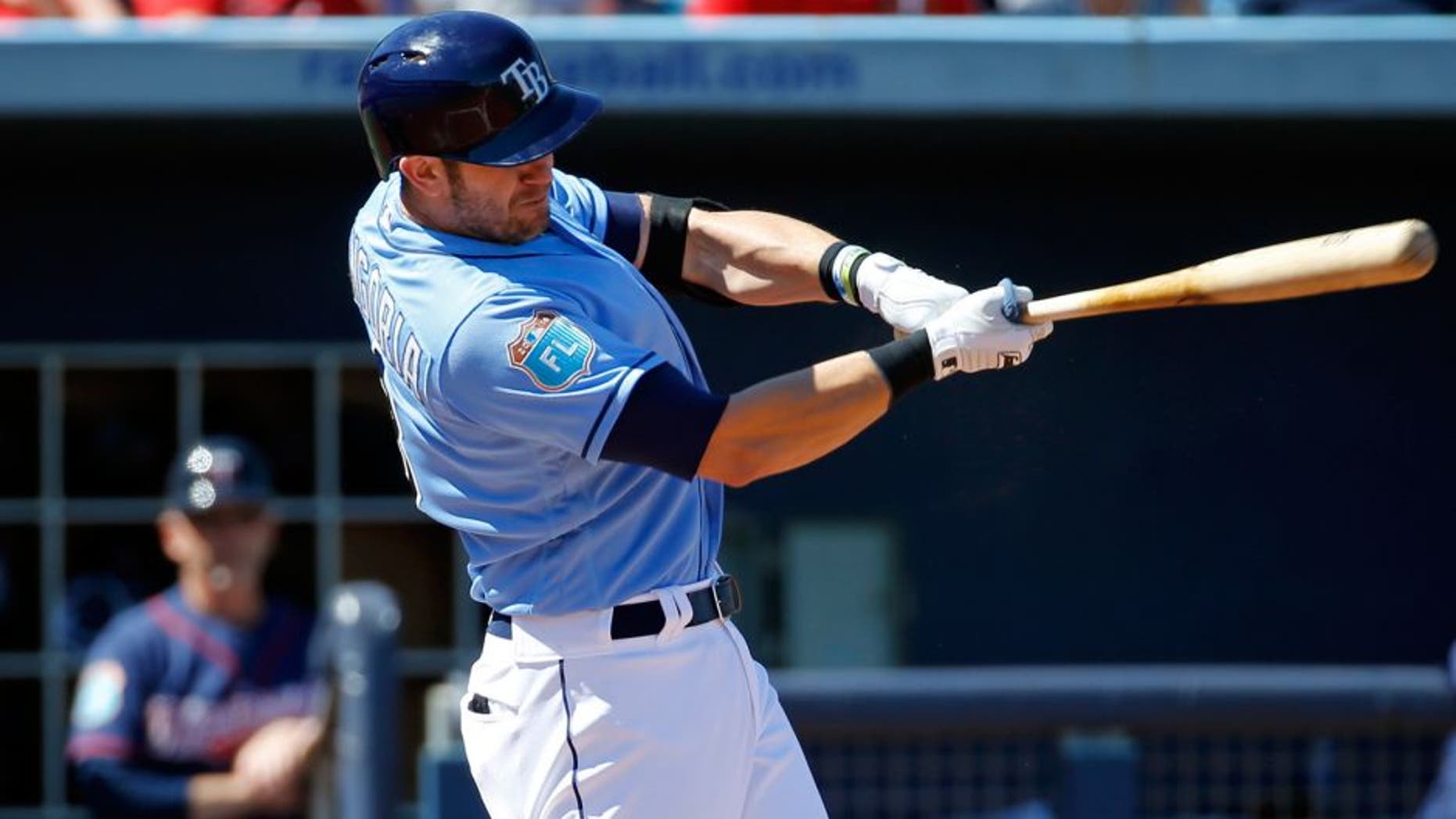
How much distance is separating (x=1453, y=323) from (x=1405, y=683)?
1.82 metres

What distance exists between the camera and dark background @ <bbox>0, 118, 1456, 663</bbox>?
21.1 feet

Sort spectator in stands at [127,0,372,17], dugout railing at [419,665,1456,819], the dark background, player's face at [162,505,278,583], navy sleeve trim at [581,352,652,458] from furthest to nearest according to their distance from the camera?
the dark background → spectator in stands at [127,0,372,17] → player's face at [162,505,278,583] → dugout railing at [419,665,1456,819] → navy sleeve trim at [581,352,652,458]

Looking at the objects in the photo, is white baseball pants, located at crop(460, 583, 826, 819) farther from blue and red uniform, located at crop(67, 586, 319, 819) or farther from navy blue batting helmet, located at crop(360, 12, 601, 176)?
blue and red uniform, located at crop(67, 586, 319, 819)

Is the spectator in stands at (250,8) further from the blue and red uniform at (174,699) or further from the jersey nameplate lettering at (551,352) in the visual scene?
the jersey nameplate lettering at (551,352)

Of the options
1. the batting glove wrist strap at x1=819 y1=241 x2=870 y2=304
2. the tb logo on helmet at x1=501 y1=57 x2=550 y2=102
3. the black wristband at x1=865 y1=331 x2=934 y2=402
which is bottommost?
the black wristband at x1=865 y1=331 x2=934 y2=402

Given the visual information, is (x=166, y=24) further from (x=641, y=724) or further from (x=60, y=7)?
(x=641, y=724)

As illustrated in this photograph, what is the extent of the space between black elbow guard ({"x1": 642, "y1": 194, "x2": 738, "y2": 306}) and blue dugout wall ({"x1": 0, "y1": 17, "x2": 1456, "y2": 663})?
2.07m

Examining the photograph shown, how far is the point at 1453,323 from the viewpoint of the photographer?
20.9ft

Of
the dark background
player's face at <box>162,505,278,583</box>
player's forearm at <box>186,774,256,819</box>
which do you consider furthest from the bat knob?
the dark background

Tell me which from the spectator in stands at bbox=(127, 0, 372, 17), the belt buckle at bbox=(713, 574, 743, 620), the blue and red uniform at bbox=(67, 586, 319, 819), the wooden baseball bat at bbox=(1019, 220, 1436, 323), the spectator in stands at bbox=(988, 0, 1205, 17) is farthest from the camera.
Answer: the spectator in stands at bbox=(988, 0, 1205, 17)

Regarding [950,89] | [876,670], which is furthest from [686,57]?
[876,670]

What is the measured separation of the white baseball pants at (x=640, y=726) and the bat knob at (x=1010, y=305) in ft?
1.90

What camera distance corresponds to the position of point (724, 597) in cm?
354

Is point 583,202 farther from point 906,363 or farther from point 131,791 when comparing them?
point 131,791
